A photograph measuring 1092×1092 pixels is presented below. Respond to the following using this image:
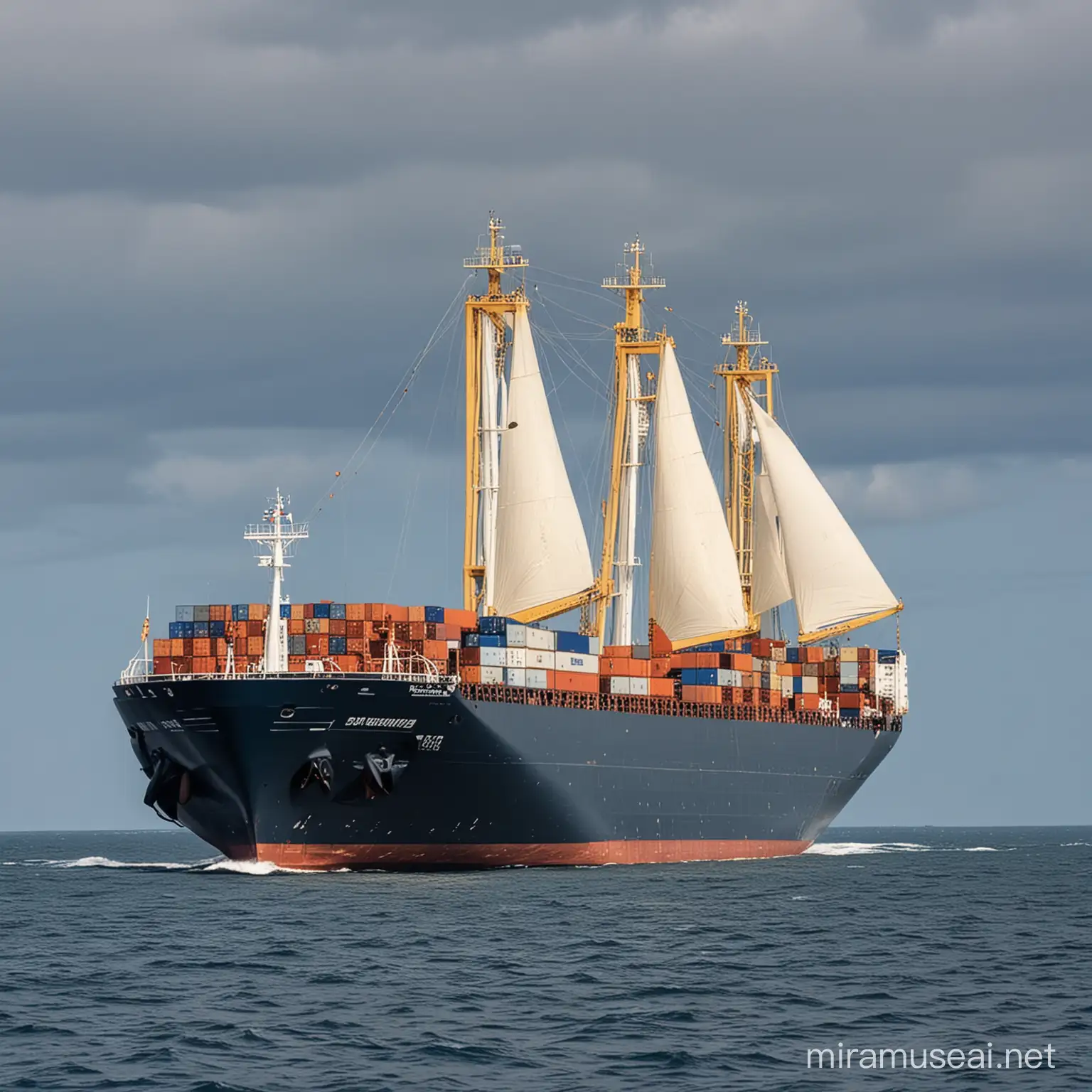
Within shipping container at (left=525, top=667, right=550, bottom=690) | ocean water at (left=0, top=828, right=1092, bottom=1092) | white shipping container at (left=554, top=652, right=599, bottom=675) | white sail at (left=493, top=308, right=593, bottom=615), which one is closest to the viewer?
ocean water at (left=0, top=828, right=1092, bottom=1092)

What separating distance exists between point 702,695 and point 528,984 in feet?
123

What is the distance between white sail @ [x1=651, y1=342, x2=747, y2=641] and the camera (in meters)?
83.2

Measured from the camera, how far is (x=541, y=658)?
64.3 metres

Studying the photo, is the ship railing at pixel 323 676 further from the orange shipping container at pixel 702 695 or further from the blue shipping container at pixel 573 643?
the orange shipping container at pixel 702 695

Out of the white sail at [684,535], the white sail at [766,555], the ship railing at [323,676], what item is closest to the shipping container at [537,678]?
the ship railing at [323,676]

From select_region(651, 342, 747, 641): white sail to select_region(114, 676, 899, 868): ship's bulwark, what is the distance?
13543 mm

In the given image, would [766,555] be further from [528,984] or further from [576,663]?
[528,984]

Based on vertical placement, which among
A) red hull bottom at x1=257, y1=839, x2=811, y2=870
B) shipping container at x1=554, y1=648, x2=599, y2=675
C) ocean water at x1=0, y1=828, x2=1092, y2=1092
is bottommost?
ocean water at x1=0, y1=828, x2=1092, y2=1092

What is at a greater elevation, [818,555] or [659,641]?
[818,555]

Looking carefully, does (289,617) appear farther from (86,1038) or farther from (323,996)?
(86,1038)

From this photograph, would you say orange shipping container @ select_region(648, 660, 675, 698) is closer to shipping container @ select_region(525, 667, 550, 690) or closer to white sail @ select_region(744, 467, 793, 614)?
shipping container @ select_region(525, 667, 550, 690)

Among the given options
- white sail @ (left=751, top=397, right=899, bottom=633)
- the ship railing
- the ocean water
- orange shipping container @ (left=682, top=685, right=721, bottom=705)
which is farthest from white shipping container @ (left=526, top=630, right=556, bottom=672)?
white sail @ (left=751, top=397, right=899, bottom=633)

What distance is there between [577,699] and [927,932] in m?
21.0

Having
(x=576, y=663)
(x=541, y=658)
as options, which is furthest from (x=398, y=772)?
(x=576, y=663)
